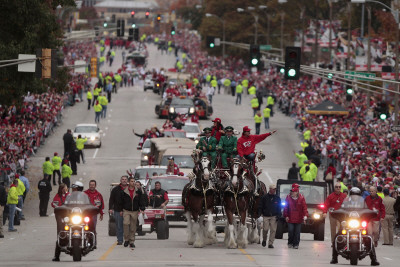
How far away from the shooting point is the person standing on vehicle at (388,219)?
30.3 meters

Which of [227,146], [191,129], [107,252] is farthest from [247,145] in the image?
Result: [191,129]

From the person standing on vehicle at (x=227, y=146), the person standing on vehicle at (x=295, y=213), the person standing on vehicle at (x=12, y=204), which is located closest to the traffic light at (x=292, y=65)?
the person standing on vehicle at (x=12, y=204)

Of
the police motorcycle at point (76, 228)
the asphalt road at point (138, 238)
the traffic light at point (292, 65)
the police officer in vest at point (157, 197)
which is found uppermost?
the traffic light at point (292, 65)

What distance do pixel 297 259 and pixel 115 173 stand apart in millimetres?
27829

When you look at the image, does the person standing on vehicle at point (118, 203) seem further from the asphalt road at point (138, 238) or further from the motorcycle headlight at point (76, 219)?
the motorcycle headlight at point (76, 219)

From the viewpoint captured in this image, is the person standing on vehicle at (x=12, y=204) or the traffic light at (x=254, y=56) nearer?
the person standing on vehicle at (x=12, y=204)

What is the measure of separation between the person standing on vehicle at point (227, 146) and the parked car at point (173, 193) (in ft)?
20.0

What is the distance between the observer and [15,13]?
41969 millimetres

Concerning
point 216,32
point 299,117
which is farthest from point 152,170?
point 216,32

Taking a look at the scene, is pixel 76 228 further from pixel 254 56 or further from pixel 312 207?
pixel 254 56

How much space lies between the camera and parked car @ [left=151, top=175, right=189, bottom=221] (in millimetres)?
33000

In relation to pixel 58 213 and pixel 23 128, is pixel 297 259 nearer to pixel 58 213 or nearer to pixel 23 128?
pixel 58 213

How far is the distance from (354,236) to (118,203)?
6185 millimetres

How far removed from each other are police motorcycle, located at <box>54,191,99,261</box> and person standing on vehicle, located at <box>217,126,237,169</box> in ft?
15.3
